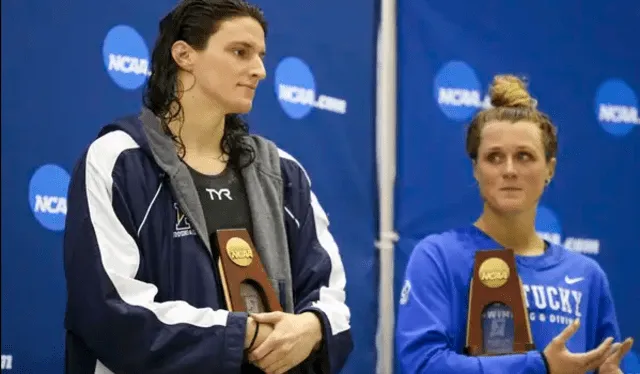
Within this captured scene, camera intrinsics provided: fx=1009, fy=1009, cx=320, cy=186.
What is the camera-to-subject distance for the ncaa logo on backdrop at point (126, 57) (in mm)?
3205

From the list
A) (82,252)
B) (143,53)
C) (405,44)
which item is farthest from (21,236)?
(405,44)

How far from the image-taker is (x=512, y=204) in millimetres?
2594

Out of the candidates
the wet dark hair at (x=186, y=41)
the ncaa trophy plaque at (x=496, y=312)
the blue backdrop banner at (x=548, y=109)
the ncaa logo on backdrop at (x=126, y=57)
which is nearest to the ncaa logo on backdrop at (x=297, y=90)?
the blue backdrop banner at (x=548, y=109)

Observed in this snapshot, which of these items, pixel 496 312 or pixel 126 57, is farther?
pixel 126 57

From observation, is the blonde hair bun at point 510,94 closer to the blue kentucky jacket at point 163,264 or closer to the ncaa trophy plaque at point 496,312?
→ the ncaa trophy plaque at point 496,312

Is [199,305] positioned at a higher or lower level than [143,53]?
lower

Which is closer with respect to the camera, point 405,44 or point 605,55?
point 405,44

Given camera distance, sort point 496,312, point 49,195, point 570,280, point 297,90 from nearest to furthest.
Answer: point 496,312, point 570,280, point 49,195, point 297,90

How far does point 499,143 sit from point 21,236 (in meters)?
1.41

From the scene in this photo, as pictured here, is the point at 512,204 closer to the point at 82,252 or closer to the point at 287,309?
the point at 287,309

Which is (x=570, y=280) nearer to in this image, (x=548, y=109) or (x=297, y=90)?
(x=297, y=90)

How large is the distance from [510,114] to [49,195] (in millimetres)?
1384

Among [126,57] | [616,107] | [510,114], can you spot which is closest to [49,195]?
[126,57]

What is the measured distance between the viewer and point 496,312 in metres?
2.47
